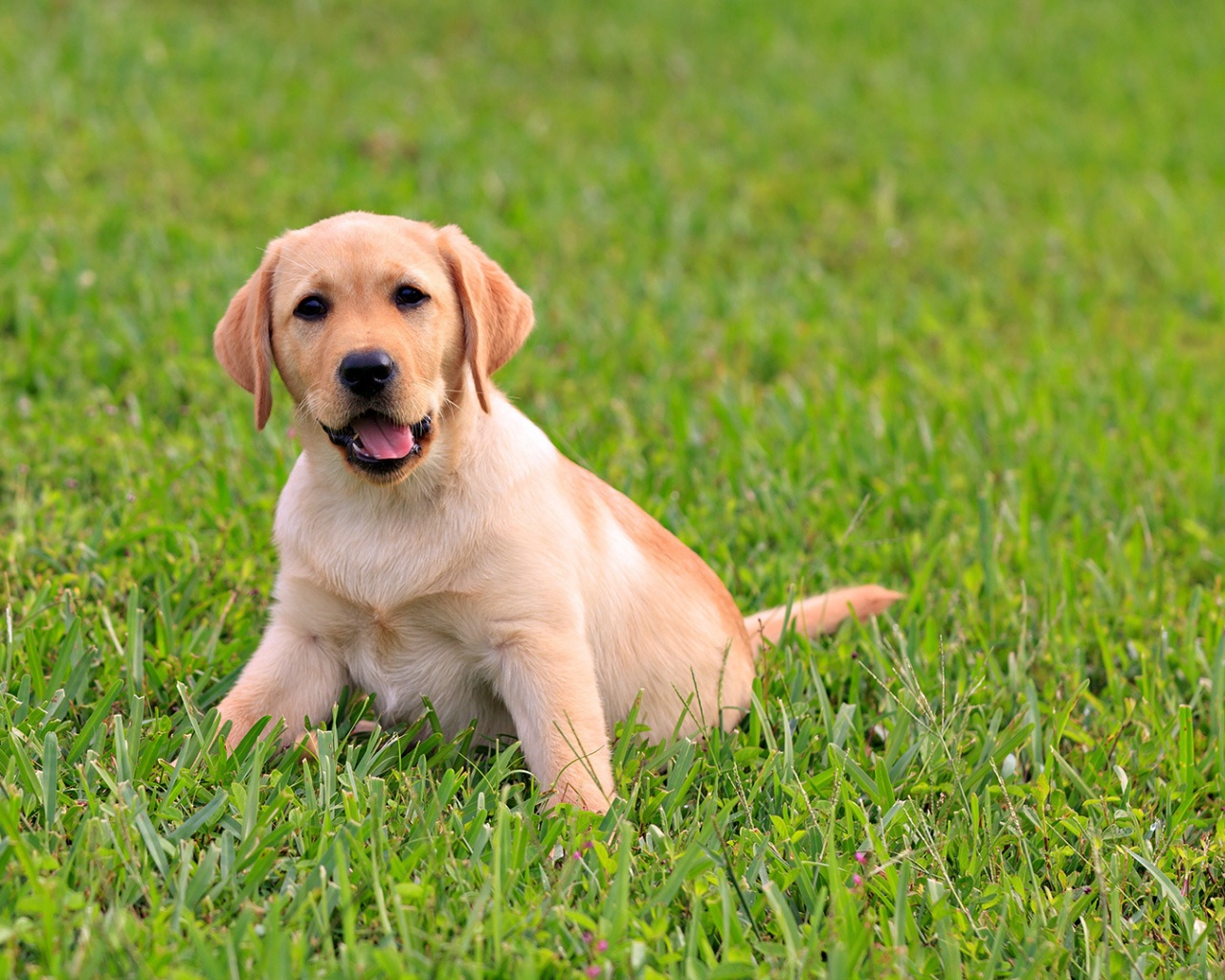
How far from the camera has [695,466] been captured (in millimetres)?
4766

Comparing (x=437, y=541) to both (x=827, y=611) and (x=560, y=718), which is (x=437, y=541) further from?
(x=827, y=611)

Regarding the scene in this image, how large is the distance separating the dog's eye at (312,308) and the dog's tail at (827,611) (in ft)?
4.77

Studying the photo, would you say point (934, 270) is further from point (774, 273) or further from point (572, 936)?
point (572, 936)

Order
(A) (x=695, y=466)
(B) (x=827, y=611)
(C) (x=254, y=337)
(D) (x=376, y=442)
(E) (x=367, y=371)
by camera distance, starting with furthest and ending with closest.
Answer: (A) (x=695, y=466) < (B) (x=827, y=611) < (C) (x=254, y=337) < (D) (x=376, y=442) < (E) (x=367, y=371)

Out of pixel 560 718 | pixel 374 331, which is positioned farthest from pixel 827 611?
pixel 374 331

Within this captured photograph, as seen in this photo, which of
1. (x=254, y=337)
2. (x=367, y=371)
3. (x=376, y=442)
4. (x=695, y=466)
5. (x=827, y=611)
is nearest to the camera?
(x=367, y=371)

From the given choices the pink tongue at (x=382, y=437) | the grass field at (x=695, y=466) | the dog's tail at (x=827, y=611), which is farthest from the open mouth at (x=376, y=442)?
the dog's tail at (x=827, y=611)

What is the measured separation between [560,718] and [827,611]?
3.75 ft

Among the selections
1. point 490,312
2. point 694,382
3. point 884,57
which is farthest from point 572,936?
point 884,57

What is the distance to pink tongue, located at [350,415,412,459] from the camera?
2.84 m

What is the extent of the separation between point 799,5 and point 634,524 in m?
9.00

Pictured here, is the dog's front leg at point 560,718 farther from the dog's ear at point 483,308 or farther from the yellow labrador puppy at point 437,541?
the dog's ear at point 483,308

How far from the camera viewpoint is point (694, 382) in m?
5.71

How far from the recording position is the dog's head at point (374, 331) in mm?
2797
